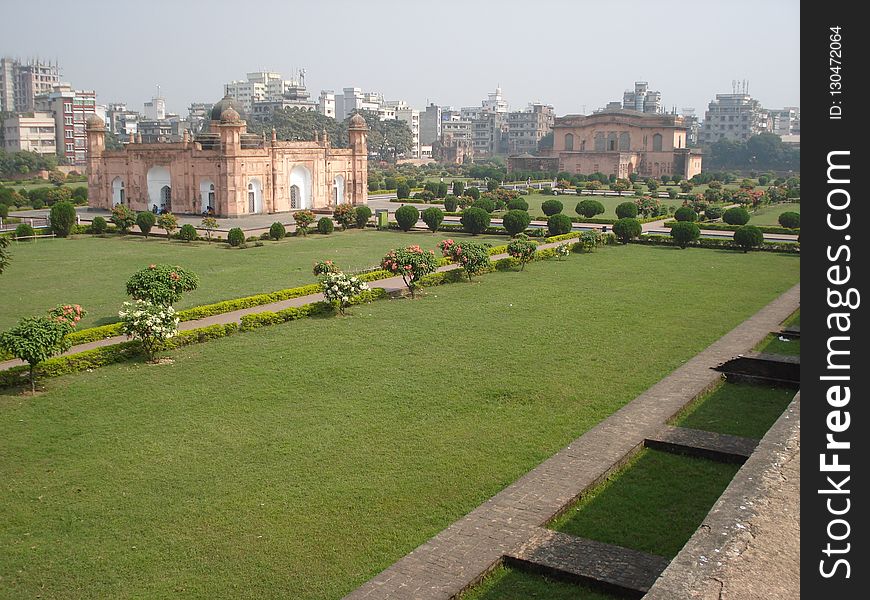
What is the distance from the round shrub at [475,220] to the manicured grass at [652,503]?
67.7 feet

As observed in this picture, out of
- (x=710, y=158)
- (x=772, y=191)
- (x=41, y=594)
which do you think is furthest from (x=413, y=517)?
(x=710, y=158)

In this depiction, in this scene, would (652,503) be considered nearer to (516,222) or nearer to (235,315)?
(235,315)

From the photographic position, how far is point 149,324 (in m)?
12.5

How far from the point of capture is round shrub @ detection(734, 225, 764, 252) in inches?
984

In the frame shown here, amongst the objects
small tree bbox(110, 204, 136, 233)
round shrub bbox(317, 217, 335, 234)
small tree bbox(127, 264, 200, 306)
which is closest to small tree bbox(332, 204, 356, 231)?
round shrub bbox(317, 217, 335, 234)

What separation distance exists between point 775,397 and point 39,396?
9.24 metres

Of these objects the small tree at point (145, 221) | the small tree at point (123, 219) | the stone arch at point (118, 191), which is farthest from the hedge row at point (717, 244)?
the stone arch at point (118, 191)

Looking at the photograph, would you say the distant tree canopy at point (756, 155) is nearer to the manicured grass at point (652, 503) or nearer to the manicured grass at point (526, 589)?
the manicured grass at point (652, 503)

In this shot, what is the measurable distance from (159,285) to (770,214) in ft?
103

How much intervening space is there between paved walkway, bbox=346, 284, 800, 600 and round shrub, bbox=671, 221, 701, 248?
600 inches

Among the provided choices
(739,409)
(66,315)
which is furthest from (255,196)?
Result: (739,409)

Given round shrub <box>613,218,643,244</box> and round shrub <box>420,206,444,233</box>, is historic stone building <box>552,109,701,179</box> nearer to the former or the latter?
round shrub <box>420,206,444,233</box>
